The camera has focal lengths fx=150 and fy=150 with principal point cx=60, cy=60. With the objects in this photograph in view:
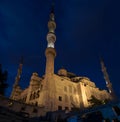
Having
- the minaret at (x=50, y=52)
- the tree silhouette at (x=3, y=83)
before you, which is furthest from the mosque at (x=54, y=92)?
the tree silhouette at (x=3, y=83)

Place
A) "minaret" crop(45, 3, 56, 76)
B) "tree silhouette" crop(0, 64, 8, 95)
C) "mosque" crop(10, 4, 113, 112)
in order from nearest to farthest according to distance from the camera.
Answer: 1. "tree silhouette" crop(0, 64, 8, 95)
2. "mosque" crop(10, 4, 113, 112)
3. "minaret" crop(45, 3, 56, 76)

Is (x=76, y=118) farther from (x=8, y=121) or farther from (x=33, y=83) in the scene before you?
(x=33, y=83)

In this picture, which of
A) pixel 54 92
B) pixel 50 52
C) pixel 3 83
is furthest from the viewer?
pixel 50 52

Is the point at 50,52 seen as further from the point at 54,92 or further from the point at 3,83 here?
the point at 3,83

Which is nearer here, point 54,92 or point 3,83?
point 3,83

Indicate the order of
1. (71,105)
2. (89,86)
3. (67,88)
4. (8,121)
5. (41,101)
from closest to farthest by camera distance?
(8,121), (41,101), (71,105), (67,88), (89,86)

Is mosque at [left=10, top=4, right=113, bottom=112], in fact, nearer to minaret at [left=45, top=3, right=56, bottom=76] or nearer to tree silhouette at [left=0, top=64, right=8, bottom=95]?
minaret at [left=45, top=3, right=56, bottom=76]

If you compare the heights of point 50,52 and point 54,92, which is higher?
point 50,52

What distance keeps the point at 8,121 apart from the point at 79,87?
28.3 meters

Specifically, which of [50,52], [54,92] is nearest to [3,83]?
[54,92]

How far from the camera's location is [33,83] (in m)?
44.3

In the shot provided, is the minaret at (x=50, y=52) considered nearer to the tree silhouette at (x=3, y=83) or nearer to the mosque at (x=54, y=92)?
the mosque at (x=54, y=92)

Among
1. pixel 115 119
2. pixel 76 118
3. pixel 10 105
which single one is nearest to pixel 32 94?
pixel 10 105

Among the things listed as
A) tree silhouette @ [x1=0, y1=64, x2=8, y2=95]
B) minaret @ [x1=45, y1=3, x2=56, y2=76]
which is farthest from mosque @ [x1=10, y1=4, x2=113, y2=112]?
tree silhouette @ [x1=0, y1=64, x2=8, y2=95]
